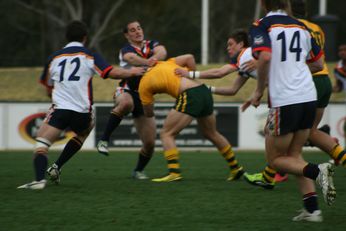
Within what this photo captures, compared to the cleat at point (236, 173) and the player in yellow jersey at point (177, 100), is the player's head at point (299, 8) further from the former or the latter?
the cleat at point (236, 173)

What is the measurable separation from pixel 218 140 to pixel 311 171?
327 centimetres

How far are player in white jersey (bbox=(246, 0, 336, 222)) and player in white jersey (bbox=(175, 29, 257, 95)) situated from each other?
2.35 metres

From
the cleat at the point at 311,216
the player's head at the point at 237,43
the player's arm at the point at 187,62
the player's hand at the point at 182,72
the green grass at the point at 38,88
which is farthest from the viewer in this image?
the green grass at the point at 38,88

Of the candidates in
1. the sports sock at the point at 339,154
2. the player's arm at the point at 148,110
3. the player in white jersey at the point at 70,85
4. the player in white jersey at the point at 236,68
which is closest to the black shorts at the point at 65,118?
the player in white jersey at the point at 70,85

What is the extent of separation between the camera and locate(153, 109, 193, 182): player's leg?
9.27 m

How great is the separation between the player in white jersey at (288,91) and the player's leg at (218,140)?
2.94m

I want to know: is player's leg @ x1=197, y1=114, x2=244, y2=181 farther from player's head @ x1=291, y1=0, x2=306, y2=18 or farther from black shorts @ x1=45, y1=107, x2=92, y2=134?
player's head @ x1=291, y1=0, x2=306, y2=18

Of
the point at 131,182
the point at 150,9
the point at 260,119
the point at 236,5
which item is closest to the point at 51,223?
the point at 131,182

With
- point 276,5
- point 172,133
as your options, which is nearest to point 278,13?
point 276,5

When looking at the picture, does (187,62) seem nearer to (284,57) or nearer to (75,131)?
(75,131)

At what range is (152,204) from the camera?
7488 mm

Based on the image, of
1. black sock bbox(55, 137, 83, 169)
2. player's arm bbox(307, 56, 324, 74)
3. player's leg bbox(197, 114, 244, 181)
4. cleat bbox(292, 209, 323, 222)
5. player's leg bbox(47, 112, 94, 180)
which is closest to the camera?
cleat bbox(292, 209, 323, 222)

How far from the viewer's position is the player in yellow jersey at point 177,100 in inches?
364

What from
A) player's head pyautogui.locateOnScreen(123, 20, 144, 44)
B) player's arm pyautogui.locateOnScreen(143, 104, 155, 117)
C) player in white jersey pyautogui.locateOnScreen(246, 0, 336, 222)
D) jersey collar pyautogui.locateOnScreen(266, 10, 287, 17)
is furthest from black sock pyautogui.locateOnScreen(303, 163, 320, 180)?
player's head pyautogui.locateOnScreen(123, 20, 144, 44)
